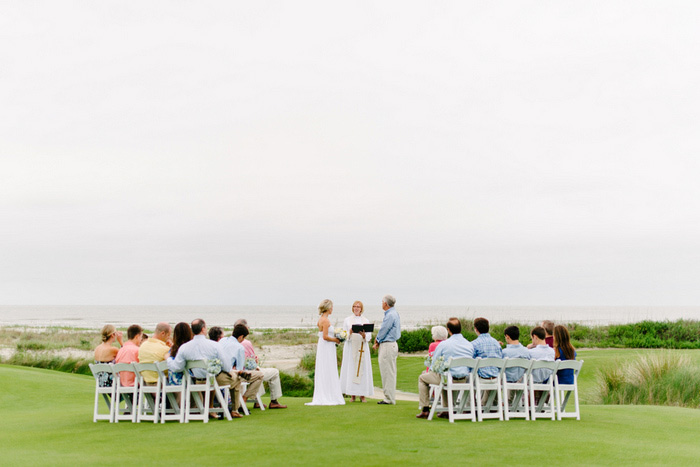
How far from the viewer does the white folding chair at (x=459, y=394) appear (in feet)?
30.6

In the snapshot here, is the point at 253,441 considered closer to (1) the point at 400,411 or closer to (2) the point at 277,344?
(1) the point at 400,411

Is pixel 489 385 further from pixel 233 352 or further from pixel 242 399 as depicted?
pixel 233 352

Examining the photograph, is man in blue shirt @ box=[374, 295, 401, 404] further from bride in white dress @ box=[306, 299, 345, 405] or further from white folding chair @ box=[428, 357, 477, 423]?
white folding chair @ box=[428, 357, 477, 423]

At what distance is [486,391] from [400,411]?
5.05 ft

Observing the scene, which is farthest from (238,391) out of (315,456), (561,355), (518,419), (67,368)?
(67,368)

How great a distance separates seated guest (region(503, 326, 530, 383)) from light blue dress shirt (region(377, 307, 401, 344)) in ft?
8.46

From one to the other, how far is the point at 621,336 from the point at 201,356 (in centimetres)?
2811

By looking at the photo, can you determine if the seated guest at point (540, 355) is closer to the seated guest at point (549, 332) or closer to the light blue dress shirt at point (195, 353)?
the seated guest at point (549, 332)

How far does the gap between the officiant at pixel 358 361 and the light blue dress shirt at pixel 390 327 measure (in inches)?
11.8

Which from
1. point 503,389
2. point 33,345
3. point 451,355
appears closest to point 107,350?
point 451,355

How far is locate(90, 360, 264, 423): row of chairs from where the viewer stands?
9.38m

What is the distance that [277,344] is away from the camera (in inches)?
1623

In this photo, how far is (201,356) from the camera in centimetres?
945

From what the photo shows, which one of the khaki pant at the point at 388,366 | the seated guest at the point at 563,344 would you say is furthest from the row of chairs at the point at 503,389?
the khaki pant at the point at 388,366
